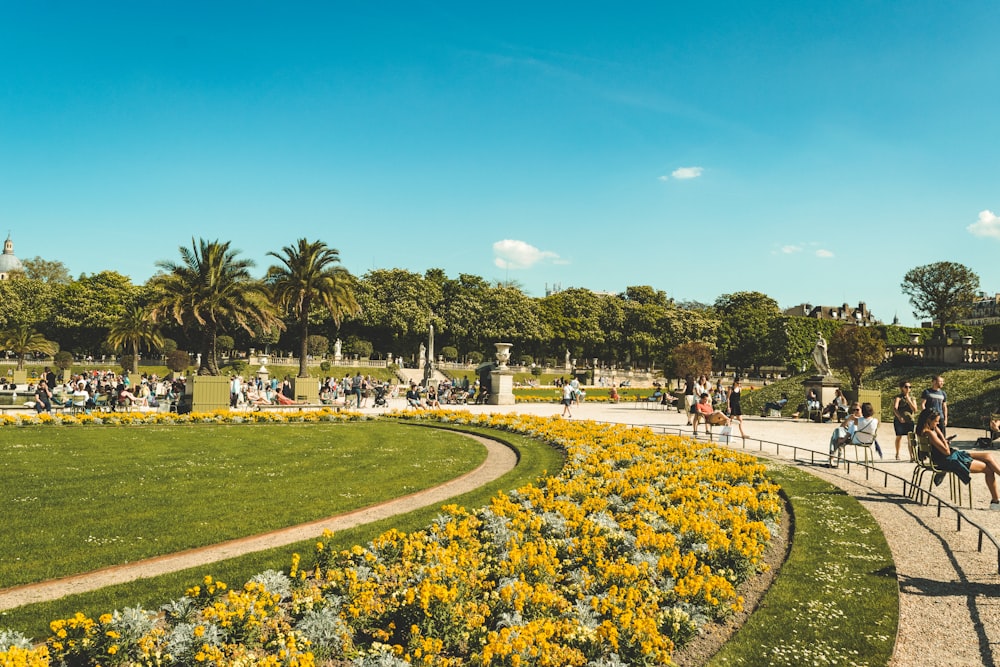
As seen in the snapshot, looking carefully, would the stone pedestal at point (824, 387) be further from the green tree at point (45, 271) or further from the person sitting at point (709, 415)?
the green tree at point (45, 271)

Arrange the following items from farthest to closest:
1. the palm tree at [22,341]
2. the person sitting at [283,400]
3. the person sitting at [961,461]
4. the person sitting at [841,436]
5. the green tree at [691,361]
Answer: the palm tree at [22,341] < the green tree at [691,361] < the person sitting at [283,400] < the person sitting at [841,436] < the person sitting at [961,461]

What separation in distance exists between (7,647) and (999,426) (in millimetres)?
19900

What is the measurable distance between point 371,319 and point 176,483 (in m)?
60.9

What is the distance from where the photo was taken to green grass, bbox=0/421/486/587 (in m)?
7.45

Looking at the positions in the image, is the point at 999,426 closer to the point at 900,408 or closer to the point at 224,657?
the point at 900,408

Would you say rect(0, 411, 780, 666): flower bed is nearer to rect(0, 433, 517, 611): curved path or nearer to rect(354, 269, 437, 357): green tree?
rect(0, 433, 517, 611): curved path

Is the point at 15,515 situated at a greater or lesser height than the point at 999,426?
lesser

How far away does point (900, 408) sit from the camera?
11.9m

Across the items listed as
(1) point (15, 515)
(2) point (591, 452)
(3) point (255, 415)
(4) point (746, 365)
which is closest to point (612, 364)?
(4) point (746, 365)

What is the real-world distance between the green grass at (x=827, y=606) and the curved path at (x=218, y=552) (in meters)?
5.04

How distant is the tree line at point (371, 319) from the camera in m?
42.8

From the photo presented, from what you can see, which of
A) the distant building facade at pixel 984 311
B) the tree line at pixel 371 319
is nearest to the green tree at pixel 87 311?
the tree line at pixel 371 319

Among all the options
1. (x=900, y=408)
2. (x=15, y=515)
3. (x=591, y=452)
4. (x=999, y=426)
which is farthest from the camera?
(x=999, y=426)

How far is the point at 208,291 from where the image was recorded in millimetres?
41469
